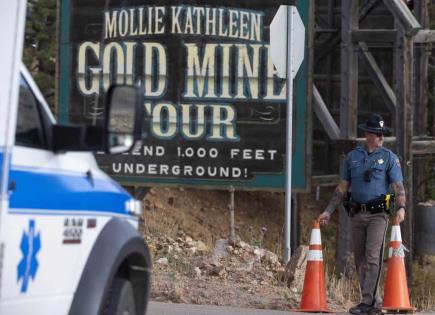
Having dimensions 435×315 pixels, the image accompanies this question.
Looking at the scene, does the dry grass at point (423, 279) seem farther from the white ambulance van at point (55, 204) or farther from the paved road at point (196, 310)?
the white ambulance van at point (55, 204)

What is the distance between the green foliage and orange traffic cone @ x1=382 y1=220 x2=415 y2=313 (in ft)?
30.8

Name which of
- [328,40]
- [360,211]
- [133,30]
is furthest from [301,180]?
[328,40]

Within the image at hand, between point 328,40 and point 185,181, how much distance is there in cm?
570

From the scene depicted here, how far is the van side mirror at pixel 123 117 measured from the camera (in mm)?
5523

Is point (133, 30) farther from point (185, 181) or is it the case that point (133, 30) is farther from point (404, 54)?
point (404, 54)

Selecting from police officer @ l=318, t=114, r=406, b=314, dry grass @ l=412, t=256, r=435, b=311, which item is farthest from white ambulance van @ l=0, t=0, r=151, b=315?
dry grass @ l=412, t=256, r=435, b=311

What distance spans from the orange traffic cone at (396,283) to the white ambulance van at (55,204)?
497 centimetres

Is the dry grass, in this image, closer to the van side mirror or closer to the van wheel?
the van wheel

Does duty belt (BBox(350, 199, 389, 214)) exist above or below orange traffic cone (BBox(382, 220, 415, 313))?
above

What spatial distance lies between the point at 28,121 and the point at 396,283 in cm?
601

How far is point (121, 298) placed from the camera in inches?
248

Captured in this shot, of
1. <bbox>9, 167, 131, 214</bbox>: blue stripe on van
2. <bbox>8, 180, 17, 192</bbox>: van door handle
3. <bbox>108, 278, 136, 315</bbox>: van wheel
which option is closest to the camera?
<bbox>8, 180, 17, 192</bbox>: van door handle

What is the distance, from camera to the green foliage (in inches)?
757

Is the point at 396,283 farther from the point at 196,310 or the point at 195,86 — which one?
the point at 195,86
